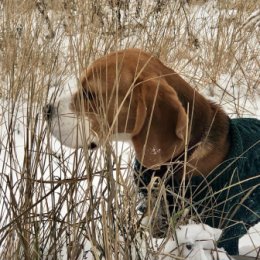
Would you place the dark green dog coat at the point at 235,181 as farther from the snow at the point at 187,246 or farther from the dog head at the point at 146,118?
the snow at the point at 187,246

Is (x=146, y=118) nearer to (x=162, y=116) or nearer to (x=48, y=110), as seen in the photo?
(x=162, y=116)

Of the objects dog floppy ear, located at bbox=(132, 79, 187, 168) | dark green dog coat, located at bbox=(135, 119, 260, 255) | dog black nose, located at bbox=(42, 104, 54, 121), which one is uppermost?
dog black nose, located at bbox=(42, 104, 54, 121)

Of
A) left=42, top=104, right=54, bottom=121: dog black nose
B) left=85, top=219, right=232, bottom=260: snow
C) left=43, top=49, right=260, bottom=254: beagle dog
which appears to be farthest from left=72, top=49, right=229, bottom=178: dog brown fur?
left=85, top=219, right=232, bottom=260: snow

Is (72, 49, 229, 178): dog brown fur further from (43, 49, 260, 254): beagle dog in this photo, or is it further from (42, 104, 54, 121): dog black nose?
(42, 104, 54, 121): dog black nose

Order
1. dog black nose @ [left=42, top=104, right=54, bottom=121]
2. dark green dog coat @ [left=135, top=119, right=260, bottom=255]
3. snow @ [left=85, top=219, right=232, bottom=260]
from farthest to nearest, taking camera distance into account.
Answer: dark green dog coat @ [left=135, top=119, right=260, bottom=255] → dog black nose @ [left=42, top=104, right=54, bottom=121] → snow @ [left=85, top=219, right=232, bottom=260]

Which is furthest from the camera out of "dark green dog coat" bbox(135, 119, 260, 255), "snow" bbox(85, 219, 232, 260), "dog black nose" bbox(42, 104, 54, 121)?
"dark green dog coat" bbox(135, 119, 260, 255)

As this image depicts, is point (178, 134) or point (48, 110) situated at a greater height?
point (48, 110)

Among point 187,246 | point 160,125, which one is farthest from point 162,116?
point 187,246

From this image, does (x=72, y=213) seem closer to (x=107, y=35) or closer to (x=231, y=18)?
(x=107, y=35)

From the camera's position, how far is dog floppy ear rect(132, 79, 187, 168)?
6.97 feet

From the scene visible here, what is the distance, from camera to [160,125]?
2172 millimetres

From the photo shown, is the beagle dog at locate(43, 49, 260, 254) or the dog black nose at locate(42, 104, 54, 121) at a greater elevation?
the dog black nose at locate(42, 104, 54, 121)

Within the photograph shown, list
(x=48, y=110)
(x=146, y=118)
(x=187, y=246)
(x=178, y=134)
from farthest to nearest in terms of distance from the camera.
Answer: (x=146, y=118), (x=178, y=134), (x=48, y=110), (x=187, y=246)

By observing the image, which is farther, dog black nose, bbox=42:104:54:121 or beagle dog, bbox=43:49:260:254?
beagle dog, bbox=43:49:260:254
